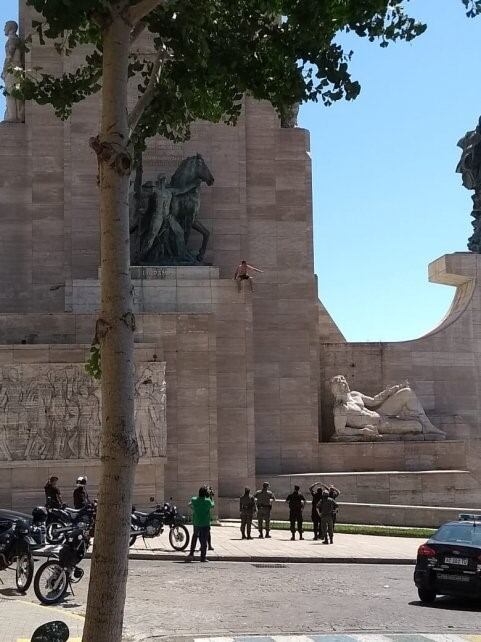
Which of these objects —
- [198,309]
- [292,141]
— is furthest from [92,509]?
[292,141]

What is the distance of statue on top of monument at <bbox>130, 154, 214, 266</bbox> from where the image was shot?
30469mm

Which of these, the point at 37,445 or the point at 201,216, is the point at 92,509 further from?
the point at 201,216

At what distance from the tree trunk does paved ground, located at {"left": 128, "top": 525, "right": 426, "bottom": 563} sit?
12.1 meters

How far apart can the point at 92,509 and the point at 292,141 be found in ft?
54.2

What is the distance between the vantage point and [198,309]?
2919 cm

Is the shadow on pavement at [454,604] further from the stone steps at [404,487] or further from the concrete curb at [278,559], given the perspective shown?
the stone steps at [404,487]

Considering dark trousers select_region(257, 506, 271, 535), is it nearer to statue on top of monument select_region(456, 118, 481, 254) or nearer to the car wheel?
the car wheel

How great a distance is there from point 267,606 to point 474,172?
23.3 metres

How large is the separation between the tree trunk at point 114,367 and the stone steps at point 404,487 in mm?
21511

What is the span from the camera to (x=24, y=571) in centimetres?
1537

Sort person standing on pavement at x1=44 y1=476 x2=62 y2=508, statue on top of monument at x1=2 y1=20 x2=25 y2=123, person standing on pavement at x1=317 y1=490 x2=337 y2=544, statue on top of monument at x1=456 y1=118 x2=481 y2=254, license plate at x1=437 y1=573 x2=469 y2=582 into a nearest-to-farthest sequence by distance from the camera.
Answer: license plate at x1=437 y1=573 x2=469 y2=582 < person standing on pavement at x1=44 y1=476 x2=62 y2=508 < person standing on pavement at x1=317 y1=490 x2=337 y2=544 < statue on top of monument at x1=2 y1=20 x2=25 y2=123 < statue on top of monument at x1=456 y1=118 x2=481 y2=254

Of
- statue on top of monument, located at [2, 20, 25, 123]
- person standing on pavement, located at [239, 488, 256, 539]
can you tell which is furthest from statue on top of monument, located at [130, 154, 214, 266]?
person standing on pavement, located at [239, 488, 256, 539]

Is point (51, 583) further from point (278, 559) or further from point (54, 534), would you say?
point (278, 559)

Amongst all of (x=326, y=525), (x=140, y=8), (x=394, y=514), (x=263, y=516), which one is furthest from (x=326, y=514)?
(x=140, y=8)
